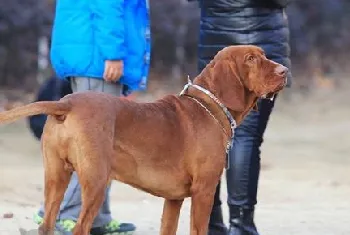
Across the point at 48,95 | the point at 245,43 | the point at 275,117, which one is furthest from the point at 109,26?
the point at 275,117

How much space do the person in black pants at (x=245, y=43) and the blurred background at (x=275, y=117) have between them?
96 centimetres

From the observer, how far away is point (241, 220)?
19.9 ft

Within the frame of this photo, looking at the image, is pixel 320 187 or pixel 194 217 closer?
pixel 194 217

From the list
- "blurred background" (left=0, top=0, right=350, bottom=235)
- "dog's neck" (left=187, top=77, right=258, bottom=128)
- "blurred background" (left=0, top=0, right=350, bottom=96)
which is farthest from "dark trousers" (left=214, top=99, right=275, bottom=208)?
"blurred background" (left=0, top=0, right=350, bottom=96)

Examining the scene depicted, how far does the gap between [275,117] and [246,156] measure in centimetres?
1020

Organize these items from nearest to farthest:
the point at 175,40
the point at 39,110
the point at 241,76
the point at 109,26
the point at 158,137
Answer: the point at 39,110 → the point at 158,137 → the point at 241,76 → the point at 109,26 → the point at 175,40

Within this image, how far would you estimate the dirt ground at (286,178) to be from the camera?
739 cm

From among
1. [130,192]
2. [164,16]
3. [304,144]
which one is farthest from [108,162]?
[164,16]

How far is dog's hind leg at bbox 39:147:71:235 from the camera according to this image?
473cm

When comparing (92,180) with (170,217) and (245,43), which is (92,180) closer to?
(170,217)

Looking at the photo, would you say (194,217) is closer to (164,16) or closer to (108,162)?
(108,162)

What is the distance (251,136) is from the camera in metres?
5.99

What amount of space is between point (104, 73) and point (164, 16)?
1074 cm

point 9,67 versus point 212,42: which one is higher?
point 212,42
